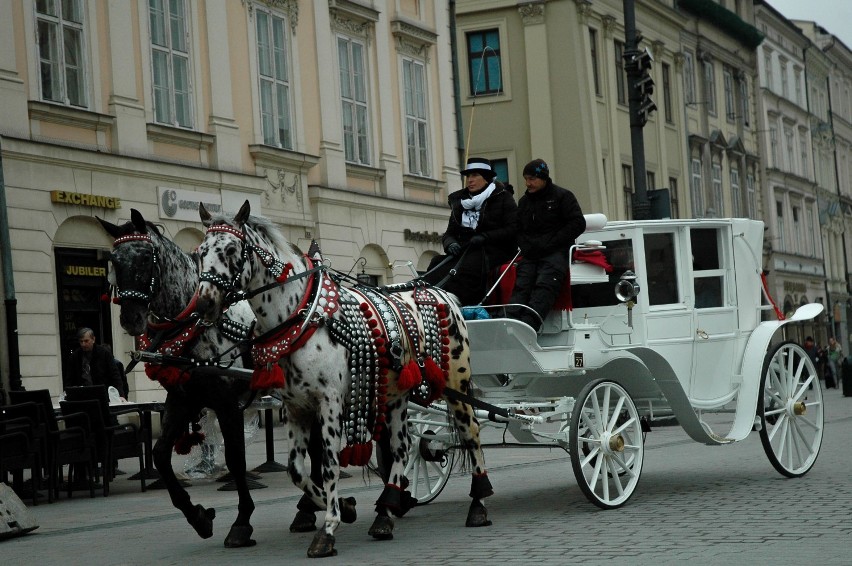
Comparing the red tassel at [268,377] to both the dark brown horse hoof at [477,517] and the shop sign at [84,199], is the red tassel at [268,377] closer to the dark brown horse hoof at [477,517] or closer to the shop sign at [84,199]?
the dark brown horse hoof at [477,517]

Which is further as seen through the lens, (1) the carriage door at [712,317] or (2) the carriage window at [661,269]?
(1) the carriage door at [712,317]

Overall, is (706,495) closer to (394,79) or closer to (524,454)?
(524,454)

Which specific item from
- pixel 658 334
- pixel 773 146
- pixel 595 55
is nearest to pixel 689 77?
pixel 595 55

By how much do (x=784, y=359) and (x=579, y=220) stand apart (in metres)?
2.52

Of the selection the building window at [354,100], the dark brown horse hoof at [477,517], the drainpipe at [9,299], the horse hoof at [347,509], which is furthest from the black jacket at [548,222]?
the building window at [354,100]

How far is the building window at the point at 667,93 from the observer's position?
146 ft

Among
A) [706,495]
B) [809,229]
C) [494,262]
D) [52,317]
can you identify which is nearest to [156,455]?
[494,262]

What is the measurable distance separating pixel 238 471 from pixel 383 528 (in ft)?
3.44

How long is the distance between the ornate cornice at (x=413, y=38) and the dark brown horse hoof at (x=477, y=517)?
65.6 ft

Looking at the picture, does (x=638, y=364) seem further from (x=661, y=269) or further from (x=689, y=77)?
(x=689, y=77)

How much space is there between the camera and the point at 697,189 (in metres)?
46.2

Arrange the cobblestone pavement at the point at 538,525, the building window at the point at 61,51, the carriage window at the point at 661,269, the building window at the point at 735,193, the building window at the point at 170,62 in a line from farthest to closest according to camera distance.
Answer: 1. the building window at the point at 735,193
2. the building window at the point at 170,62
3. the building window at the point at 61,51
4. the carriage window at the point at 661,269
5. the cobblestone pavement at the point at 538,525

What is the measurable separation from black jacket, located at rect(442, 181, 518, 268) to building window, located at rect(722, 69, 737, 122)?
4172 cm

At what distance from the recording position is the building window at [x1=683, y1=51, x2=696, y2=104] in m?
45.9
